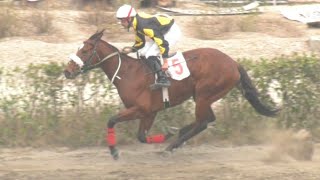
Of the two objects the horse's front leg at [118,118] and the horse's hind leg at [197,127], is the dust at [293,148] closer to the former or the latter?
the horse's hind leg at [197,127]

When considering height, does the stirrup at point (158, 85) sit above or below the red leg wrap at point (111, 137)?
above

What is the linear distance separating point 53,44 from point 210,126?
268 inches

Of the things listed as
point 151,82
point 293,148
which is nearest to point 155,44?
point 151,82

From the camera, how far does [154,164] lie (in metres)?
8.17

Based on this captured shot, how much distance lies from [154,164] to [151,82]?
3.46 feet

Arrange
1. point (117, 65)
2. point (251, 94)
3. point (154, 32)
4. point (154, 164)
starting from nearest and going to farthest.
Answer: point (154, 32) → point (154, 164) → point (117, 65) → point (251, 94)

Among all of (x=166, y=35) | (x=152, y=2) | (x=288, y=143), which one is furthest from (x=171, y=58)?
(x=152, y=2)

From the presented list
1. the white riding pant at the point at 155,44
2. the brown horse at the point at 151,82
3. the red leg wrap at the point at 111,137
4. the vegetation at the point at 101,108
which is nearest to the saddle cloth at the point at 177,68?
the brown horse at the point at 151,82

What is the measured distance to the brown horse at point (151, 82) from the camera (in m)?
8.10

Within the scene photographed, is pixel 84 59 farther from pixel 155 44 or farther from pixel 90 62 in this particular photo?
pixel 155 44

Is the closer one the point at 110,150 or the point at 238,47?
the point at 110,150

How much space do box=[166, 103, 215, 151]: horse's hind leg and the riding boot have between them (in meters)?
0.60

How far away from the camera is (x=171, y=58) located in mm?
8219

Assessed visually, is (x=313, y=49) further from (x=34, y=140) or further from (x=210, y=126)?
(x=34, y=140)
